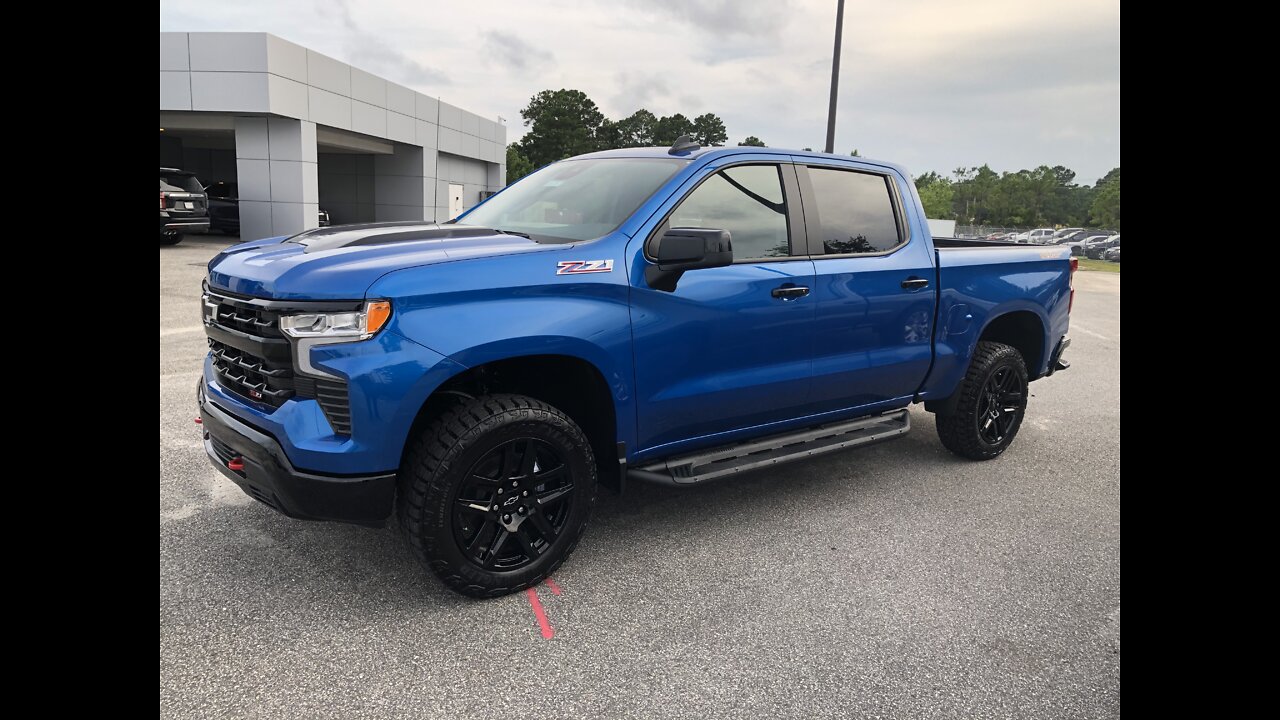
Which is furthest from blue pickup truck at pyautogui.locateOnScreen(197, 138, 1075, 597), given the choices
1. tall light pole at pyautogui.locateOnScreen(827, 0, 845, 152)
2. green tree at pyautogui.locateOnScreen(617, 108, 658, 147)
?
green tree at pyautogui.locateOnScreen(617, 108, 658, 147)

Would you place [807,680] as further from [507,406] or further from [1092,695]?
[507,406]

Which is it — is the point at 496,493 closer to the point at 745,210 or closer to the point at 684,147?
the point at 745,210

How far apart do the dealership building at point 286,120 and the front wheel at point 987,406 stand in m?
14.0

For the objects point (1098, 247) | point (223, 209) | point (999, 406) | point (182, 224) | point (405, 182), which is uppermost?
point (405, 182)

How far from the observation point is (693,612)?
10.7 ft

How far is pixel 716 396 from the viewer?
3801mm

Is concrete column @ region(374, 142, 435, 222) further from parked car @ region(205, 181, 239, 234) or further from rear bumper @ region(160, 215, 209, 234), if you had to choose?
rear bumper @ region(160, 215, 209, 234)

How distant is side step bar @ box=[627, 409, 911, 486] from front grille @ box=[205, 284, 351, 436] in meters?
1.39

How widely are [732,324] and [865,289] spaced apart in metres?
0.98

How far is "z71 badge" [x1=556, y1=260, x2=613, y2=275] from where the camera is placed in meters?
3.28

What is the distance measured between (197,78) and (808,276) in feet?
77.1

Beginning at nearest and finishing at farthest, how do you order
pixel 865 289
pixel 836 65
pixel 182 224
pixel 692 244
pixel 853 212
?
pixel 692 244 < pixel 865 289 < pixel 853 212 < pixel 836 65 < pixel 182 224

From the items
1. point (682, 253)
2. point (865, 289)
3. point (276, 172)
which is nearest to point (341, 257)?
point (682, 253)
